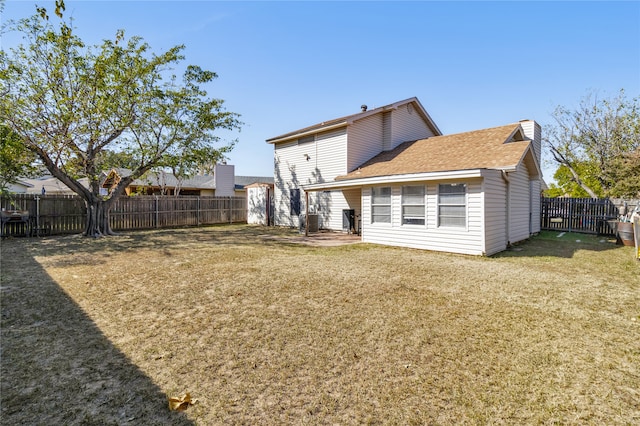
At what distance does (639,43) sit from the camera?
13.3 m

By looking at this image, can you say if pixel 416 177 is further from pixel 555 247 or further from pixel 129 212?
pixel 129 212

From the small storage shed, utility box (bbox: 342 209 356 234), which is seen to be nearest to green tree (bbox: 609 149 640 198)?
utility box (bbox: 342 209 356 234)

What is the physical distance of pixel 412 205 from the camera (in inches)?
405

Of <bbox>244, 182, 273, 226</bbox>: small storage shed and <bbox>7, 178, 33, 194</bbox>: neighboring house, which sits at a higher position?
<bbox>7, 178, 33, 194</bbox>: neighboring house

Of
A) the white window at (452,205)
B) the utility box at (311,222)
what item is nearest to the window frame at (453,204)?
the white window at (452,205)

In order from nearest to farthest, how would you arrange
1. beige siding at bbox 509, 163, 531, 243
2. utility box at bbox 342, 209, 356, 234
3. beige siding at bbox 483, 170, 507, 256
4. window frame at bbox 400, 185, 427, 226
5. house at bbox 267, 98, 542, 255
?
beige siding at bbox 483, 170, 507, 256 < house at bbox 267, 98, 542, 255 < window frame at bbox 400, 185, 427, 226 < beige siding at bbox 509, 163, 531, 243 < utility box at bbox 342, 209, 356, 234

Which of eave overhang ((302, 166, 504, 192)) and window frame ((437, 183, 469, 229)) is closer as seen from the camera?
eave overhang ((302, 166, 504, 192))

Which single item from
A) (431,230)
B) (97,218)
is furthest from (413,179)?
(97,218)

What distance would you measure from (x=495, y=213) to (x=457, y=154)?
284cm

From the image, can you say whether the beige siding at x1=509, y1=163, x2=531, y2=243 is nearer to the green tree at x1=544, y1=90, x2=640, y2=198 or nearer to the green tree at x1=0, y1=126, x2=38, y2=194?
the green tree at x1=544, y1=90, x2=640, y2=198

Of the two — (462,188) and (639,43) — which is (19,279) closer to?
(462,188)

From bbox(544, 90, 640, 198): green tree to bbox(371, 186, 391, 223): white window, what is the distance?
1523 cm

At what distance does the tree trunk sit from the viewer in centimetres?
1362

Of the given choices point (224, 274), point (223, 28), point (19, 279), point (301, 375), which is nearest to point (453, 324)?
point (301, 375)
